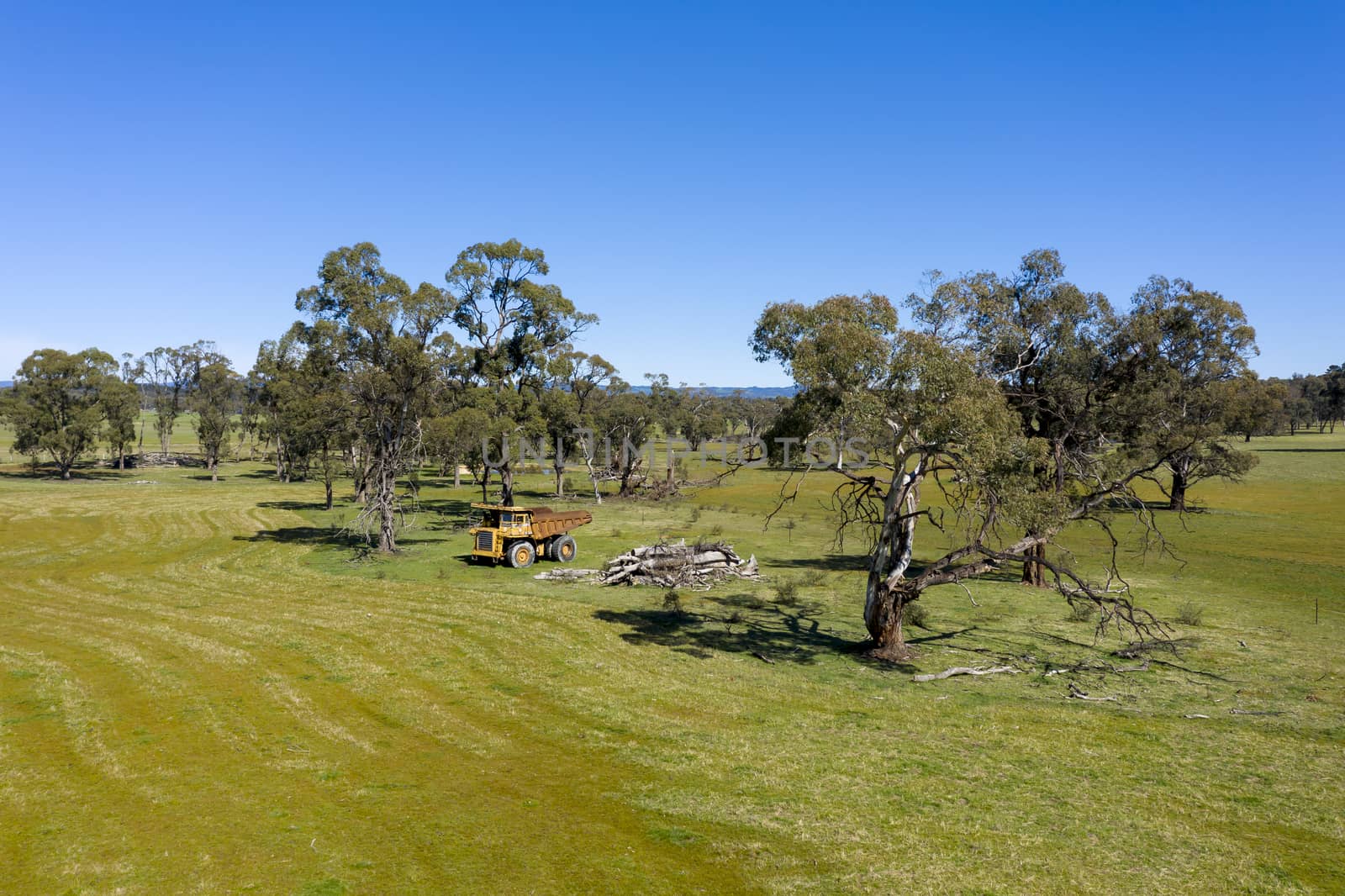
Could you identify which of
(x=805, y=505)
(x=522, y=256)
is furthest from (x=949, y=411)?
(x=805, y=505)

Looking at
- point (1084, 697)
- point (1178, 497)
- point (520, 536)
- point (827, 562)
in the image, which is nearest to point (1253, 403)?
point (1178, 497)

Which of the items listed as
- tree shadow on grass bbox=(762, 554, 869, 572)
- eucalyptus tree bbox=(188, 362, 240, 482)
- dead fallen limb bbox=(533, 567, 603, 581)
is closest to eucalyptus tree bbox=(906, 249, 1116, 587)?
tree shadow on grass bbox=(762, 554, 869, 572)

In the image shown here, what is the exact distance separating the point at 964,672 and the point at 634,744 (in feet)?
30.1

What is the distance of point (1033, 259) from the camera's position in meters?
27.7

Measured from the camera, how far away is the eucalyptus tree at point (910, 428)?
669 inches

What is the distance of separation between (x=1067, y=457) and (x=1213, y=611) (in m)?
9.95

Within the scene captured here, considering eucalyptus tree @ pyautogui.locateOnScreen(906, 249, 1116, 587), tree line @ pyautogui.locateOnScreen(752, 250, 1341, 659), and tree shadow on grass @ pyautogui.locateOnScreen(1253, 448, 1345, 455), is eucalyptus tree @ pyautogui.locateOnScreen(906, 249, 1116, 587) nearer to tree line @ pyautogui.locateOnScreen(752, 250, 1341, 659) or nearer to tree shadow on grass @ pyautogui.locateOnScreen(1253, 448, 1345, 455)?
tree line @ pyautogui.locateOnScreen(752, 250, 1341, 659)

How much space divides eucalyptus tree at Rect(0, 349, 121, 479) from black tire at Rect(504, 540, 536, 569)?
63.2 meters

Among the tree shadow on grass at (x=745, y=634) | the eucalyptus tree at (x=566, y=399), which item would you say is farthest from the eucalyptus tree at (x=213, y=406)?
the tree shadow on grass at (x=745, y=634)

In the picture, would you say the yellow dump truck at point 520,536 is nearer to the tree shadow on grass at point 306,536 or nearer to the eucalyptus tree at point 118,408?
the tree shadow on grass at point 306,536

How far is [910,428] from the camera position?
17.9 m

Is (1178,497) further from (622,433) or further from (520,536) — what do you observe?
(520,536)

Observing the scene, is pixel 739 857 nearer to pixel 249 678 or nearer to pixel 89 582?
pixel 249 678

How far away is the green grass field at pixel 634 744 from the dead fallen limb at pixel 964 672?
9.7 inches
